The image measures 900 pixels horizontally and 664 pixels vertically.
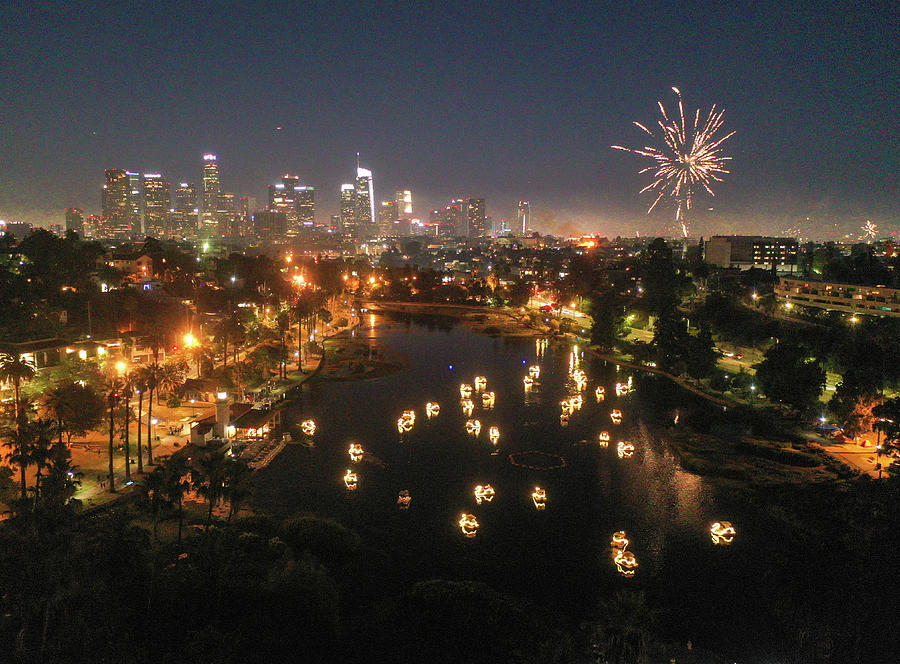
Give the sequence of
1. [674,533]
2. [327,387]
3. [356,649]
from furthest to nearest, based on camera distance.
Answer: [327,387] → [674,533] → [356,649]

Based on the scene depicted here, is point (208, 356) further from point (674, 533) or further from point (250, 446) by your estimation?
point (674, 533)

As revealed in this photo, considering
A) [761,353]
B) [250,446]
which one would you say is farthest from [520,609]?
[761,353]

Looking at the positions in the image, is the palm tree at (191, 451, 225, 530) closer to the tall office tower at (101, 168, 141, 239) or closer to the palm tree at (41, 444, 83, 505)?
the palm tree at (41, 444, 83, 505)

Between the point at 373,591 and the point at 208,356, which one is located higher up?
the point at 208,356

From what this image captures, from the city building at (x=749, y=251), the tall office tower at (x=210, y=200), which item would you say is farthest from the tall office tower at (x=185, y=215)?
the city building at (x=749, y=251)

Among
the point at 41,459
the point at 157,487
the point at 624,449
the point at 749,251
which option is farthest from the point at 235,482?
the point at 749,251

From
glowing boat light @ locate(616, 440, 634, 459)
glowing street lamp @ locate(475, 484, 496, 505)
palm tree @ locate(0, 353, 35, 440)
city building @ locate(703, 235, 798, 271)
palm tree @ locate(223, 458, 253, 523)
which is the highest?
city building @ locate(703, 235, 798, 271)

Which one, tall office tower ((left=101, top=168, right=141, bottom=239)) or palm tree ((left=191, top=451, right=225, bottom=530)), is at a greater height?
tall office tower ((left=101, top=168, right=141, bottom=239))

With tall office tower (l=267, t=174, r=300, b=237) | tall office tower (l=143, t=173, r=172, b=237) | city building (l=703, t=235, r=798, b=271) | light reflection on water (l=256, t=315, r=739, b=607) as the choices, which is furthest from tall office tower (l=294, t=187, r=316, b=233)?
light reflection on water (l=256, t=315, r=739, b=607)
